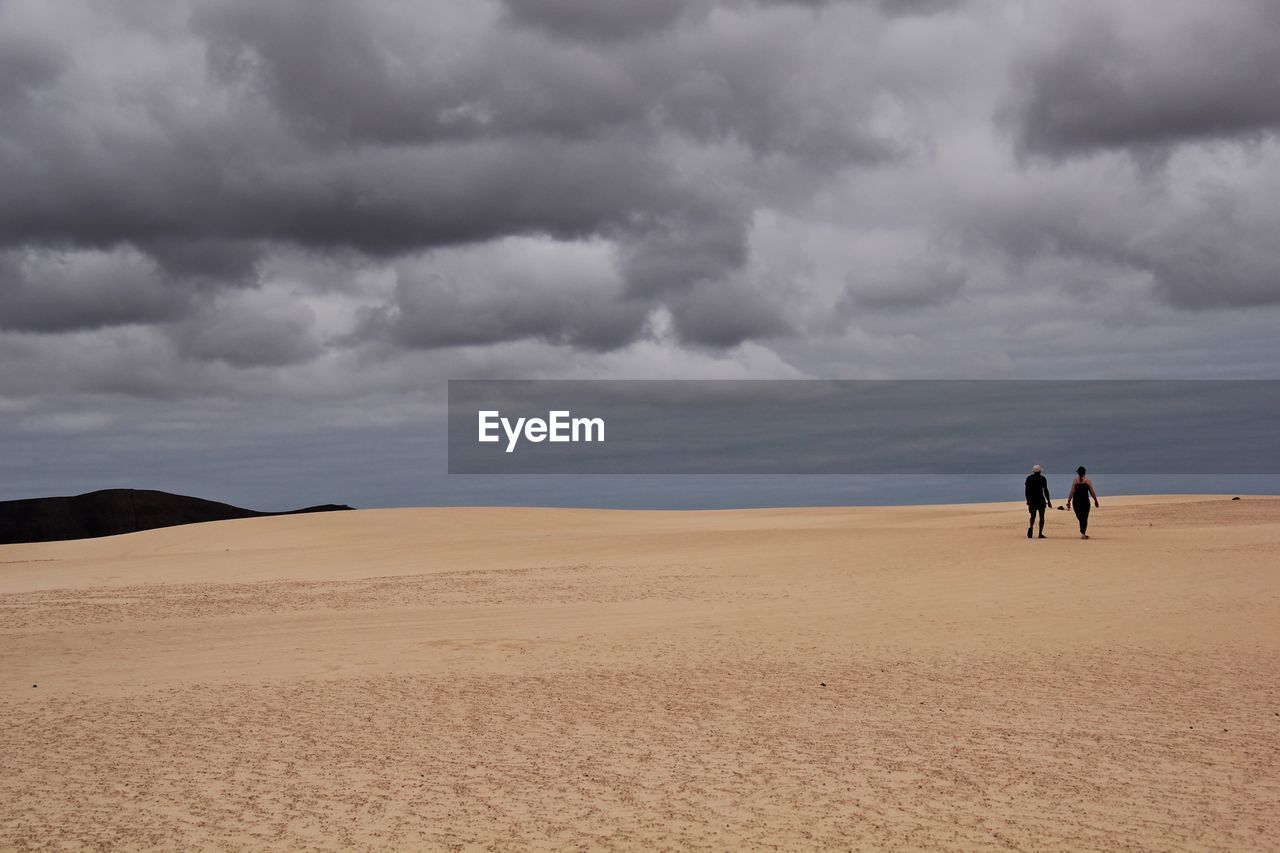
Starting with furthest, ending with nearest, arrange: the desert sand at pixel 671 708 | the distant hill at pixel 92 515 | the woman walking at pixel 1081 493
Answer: the distant hill at pixel 92 515, the woman walking at pixel 1081 493, the desert sand at pixel 671 708

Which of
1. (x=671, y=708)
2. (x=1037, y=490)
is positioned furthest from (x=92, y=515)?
(x=671, y=708)

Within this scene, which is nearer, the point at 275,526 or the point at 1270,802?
the point at 1270,802

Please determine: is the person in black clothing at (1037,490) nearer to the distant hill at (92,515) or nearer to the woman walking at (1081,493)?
the woman walking at (1081,493)

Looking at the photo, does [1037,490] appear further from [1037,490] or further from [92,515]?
[92,515]

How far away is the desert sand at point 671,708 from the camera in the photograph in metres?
7.49

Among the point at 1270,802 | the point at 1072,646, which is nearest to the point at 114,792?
the point at 1270,802

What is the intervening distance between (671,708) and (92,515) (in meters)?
82.3

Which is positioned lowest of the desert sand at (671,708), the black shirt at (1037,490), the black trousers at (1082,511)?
the desert sand at (671,708)

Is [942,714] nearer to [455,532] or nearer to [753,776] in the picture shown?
[753,776]

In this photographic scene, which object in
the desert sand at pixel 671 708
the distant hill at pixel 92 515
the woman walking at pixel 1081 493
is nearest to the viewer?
the desert sand at pixel 671 708

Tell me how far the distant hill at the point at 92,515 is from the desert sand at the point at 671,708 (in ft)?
201

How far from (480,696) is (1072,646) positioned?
24.6ft

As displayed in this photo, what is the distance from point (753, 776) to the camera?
8555 millimetres

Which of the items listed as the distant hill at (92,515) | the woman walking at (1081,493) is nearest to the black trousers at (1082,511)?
the woman walking at (1081,493)
